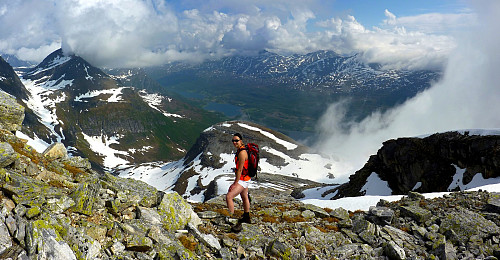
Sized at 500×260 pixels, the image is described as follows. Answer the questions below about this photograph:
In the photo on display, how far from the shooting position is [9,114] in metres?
17.0

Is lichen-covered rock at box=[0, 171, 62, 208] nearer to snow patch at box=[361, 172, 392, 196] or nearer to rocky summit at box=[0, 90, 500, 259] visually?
rocky summit at box=[0, 90, 500, 259]

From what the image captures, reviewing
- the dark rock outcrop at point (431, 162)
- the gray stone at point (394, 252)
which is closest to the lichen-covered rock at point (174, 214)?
the gray stone at point (394, 252)

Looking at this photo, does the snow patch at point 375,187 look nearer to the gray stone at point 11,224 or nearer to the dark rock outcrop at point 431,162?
the dark rock outcrop at point 431,162

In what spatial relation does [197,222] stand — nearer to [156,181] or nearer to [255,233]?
[255,233]

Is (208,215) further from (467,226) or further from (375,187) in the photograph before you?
(375,187)

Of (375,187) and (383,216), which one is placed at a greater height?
(375,187)

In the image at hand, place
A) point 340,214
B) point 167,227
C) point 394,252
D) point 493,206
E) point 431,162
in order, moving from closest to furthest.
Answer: point 167,227, point 394,252, point 340,214, point 493,206, point 431,162

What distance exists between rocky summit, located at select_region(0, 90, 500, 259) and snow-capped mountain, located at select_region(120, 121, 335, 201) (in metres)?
102

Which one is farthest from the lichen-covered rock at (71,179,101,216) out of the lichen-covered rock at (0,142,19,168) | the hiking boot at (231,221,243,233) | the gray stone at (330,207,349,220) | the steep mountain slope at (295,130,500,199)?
the steep mountain slope at (295,130,500,199)

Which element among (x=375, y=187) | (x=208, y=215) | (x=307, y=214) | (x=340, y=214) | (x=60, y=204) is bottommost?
(x=60, y=204)

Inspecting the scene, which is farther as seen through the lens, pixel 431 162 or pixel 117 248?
pixel 431 162

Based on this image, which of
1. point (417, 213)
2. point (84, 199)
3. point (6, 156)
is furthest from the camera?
point (417, 213)

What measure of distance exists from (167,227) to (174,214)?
830 millimetres

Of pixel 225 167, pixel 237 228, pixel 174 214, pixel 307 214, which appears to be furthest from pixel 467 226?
pixel 225 167
